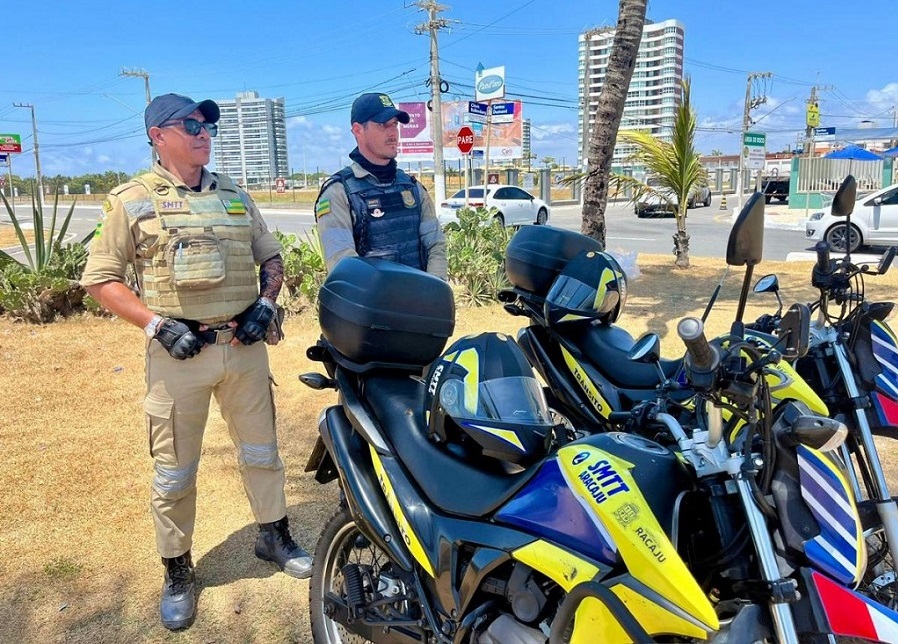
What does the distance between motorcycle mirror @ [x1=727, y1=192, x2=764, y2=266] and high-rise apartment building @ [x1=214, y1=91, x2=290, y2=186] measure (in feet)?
182

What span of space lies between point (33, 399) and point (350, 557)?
4.05 m

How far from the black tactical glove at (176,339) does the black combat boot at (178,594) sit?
3.05 ft

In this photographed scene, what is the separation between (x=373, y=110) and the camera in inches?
134

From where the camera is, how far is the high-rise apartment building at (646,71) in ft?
115

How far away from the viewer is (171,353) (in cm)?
271

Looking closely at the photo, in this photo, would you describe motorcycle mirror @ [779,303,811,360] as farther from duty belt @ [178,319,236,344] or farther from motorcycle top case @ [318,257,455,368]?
duty belt @ [178,319,236,344]

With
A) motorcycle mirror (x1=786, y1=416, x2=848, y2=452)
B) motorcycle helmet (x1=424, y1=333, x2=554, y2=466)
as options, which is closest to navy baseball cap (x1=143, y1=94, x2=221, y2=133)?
motorcycle helmet (x1=424, y1=333, x2=554, y2=466)

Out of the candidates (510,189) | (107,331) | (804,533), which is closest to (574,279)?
(804,533)

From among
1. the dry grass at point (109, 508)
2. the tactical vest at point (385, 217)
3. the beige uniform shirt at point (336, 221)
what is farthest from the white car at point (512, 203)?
the beige uniform shirt at point (336, 221)

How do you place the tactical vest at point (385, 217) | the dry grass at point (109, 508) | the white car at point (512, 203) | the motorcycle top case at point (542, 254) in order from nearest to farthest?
the dry grass at point (109, 508) < the tactical vest at point (385, 217) < the motorcycle top case at point (542, 254) < the white car at point (512, 203)

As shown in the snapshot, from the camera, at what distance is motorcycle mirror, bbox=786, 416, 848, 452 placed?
1468mm

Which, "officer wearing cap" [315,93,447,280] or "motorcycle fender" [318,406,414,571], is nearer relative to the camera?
"motorcycle fender" [318,406,414,571]

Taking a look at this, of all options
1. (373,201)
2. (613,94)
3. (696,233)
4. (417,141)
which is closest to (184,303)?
(373,201)

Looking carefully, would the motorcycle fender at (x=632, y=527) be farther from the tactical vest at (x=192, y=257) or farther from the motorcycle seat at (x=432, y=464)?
the tactical vest at (x=192, y=257)
